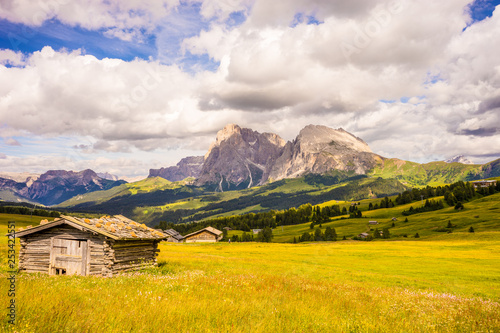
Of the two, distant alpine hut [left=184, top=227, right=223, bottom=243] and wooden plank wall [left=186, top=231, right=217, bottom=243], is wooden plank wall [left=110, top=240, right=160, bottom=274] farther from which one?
distant alpine hut [left=184, top=227, right=223, bottom=243]

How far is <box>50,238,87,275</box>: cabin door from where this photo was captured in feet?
72.2

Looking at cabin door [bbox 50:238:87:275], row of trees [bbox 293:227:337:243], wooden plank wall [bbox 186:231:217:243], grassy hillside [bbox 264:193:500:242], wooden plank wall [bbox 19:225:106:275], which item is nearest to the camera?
wooden plank wall [bbox 19:225:106:275]

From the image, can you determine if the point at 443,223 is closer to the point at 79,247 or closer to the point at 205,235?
the point at 205,235

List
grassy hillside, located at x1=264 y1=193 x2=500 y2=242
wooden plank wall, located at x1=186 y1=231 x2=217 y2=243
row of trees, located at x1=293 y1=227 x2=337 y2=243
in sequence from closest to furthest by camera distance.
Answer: grassy hillside, located at x1=264 y1=193 x2=500 y2=242
wooden plank wall, located at x1=186 y1=231 x2=217 y2=243
row of trees, located at x1=293 y1=227 x2=337 y2=243

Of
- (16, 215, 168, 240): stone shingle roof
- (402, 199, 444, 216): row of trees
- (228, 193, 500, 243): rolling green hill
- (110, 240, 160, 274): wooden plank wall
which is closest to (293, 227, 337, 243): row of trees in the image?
(228, 193, 500, 243): rolling green hill

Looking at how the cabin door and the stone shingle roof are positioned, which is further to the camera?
the cabin door

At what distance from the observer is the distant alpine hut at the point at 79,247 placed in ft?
70.8

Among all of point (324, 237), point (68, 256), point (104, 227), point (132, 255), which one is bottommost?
point (324, 237)

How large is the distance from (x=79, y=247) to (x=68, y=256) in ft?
3.68

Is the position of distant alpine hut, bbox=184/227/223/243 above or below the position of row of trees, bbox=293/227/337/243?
above

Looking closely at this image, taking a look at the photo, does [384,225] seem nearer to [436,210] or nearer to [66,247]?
[436,210]

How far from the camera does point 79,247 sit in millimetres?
22312

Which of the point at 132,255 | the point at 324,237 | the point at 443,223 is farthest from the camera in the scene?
the point at 324,237

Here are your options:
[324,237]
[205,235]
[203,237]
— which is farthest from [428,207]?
[203,237]
